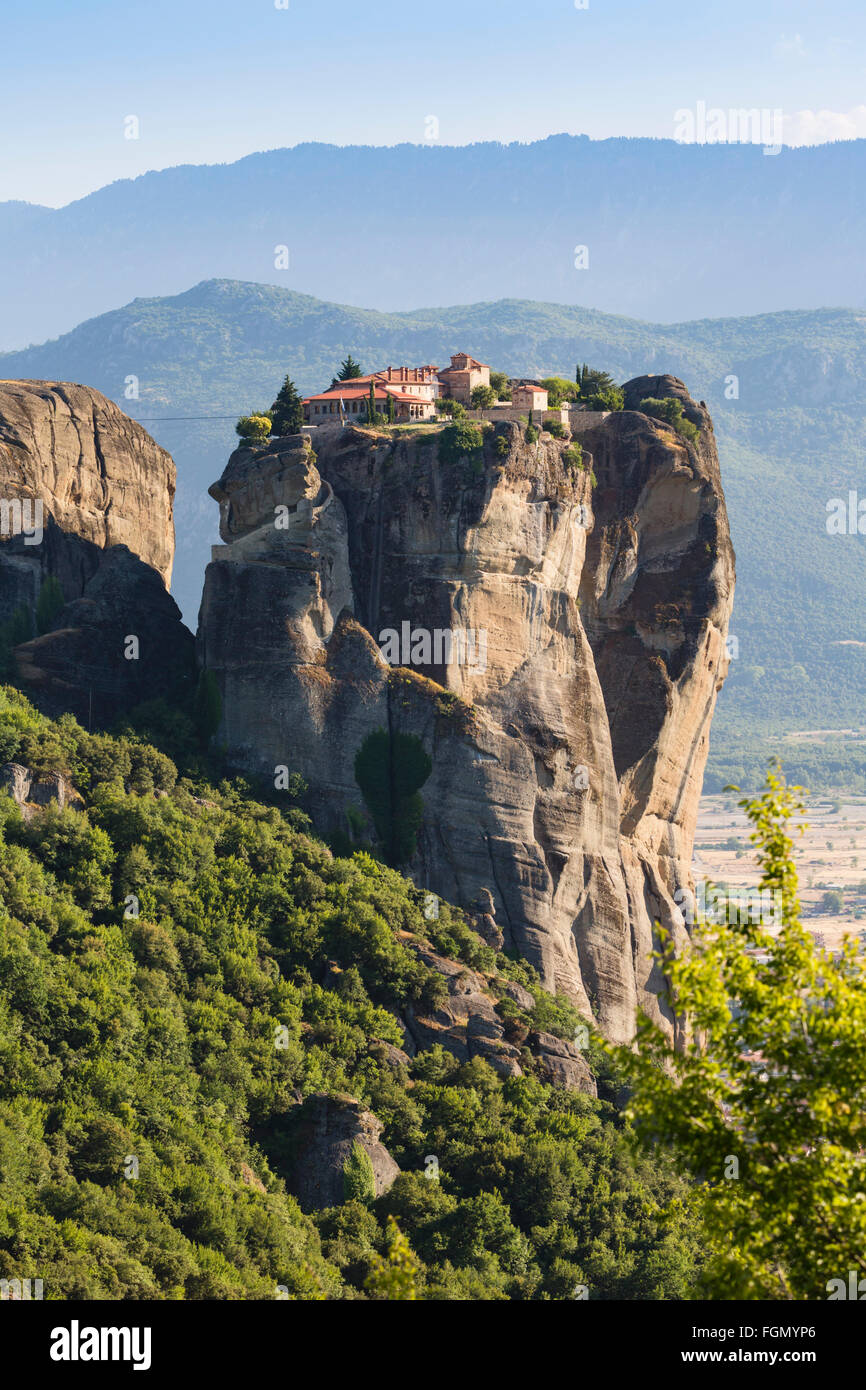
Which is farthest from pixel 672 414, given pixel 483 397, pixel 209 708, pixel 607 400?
pixel 209 708

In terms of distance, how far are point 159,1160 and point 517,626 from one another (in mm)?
30633

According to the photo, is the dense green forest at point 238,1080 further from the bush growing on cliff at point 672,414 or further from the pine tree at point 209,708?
the bush growing on cliff at point 672,414

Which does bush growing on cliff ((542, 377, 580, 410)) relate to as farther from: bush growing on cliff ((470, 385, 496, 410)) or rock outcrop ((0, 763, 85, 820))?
rock outcrop ((0, 763, 85, 820))

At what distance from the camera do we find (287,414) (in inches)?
3354

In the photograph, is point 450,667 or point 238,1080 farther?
point 450,667

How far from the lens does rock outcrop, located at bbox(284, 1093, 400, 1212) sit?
6175cm

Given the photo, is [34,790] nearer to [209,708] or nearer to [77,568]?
[209,708]

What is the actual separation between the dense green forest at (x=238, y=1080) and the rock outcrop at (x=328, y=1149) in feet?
1.52

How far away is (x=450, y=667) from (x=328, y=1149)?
2243 centimetres

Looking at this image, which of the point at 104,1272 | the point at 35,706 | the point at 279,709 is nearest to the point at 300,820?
the point at 279,709

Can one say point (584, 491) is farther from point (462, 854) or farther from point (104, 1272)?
point (104, 1272)

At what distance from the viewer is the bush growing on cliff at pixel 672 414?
3595 inches

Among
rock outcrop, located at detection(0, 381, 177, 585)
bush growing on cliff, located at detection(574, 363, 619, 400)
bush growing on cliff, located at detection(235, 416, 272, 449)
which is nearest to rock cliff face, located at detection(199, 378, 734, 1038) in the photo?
bush growing on cliff, located at detection(235, 416, 272, 449)
